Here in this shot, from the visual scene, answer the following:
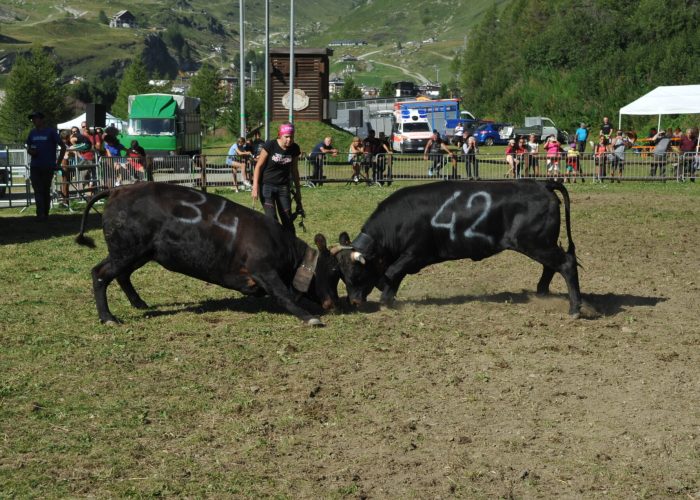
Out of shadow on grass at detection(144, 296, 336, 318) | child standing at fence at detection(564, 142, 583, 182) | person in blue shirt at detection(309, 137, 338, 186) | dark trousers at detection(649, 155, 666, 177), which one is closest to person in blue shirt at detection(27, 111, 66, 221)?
shadow on grass at detection(144, 296, 336, 318)

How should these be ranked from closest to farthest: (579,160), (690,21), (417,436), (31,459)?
(31,459)
(417,436)
(579,160)
(690,21)

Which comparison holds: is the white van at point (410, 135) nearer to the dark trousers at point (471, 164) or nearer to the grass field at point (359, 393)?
the dark trousers at point (471, 164)

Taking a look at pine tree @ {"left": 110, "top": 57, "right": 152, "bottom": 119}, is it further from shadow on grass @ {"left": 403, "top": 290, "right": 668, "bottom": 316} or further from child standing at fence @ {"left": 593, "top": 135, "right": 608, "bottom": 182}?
shadow on grass @ {"left": 403, "top": 290, "right": 668, "bottom": 316}

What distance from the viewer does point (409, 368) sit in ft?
27.4

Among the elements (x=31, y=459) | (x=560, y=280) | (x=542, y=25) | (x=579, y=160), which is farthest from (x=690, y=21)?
(x=31, y=459)

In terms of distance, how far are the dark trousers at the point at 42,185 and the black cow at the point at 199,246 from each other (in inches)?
345

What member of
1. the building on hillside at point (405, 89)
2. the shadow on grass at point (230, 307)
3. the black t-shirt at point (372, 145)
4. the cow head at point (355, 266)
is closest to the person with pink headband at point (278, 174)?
the shadow on grass at point (230, 307)

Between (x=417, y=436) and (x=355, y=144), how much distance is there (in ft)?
77.5

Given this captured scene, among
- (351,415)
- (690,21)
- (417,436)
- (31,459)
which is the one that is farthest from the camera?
(690,21)

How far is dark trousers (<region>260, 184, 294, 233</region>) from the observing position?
1268 centimetres

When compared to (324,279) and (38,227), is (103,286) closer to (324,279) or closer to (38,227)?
(324,279)

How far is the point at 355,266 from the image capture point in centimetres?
1042

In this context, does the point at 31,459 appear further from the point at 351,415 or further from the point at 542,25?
the point at 542,25

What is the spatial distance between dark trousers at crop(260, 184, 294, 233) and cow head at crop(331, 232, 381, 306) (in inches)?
91.5
